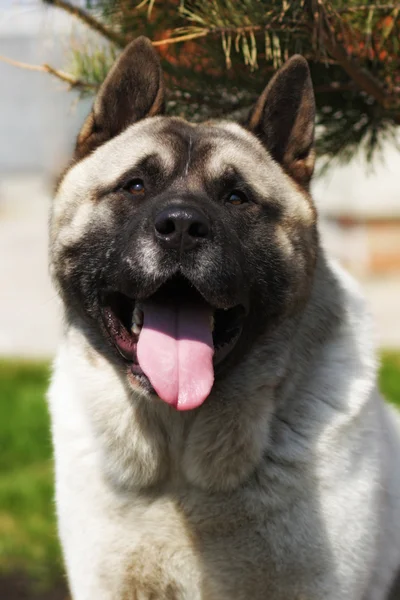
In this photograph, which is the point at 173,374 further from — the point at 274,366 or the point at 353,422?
the point at 353,422

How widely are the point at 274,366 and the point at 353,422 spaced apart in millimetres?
297

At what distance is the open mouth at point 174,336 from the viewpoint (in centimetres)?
267

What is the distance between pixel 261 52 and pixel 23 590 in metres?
2.64

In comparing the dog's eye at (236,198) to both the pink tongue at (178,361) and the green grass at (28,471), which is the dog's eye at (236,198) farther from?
the green grass at (28,471)

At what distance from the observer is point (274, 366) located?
9.62 ft

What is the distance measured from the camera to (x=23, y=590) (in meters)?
4.31

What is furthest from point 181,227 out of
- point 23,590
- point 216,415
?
point 23,590

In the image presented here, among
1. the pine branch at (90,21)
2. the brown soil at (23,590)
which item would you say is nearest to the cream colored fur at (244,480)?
the pine branch at (90,21)

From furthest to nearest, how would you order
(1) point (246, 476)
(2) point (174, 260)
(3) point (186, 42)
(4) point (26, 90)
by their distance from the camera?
(4) point (26, 90) → (3) point (186, 42) → (1) point (246, 476) → (2) point (174, 260)

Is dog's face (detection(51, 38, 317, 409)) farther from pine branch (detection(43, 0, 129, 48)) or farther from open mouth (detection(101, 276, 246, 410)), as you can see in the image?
pine branch (detection(43, 0, 129, 48))

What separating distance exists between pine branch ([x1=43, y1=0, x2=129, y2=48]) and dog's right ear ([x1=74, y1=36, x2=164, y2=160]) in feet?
1.24

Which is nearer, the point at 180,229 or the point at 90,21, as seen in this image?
the point at 180,229

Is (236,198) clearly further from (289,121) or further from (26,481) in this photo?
(26,481)

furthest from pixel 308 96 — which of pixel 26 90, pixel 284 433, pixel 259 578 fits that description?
pixel 26 90
